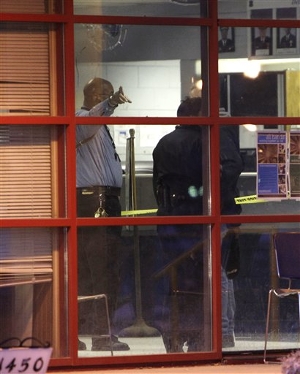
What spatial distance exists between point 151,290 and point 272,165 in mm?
1307

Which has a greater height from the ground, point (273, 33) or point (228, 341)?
point (273, 33)

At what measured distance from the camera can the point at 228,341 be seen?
28.0 feet

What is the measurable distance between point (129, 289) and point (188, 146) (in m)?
1.14

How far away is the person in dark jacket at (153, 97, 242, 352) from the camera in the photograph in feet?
27.7

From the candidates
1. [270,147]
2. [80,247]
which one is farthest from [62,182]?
[270,147]

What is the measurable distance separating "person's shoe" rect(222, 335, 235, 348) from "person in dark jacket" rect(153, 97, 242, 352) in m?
0.05

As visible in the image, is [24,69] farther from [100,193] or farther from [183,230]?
[183,230]

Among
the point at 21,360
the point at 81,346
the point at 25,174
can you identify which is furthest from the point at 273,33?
the point at 21,360

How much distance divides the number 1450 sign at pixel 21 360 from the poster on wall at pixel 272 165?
10.7 feet

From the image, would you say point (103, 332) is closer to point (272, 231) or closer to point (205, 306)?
point (205, 306)

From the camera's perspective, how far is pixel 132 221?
27.3 ft

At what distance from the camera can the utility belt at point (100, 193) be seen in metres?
8.30

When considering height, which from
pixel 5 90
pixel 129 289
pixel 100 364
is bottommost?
pixel 100 364

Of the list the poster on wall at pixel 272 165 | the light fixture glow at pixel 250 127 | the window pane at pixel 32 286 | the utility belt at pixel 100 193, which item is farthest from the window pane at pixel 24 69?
the poster on wall at pixel 272 165
